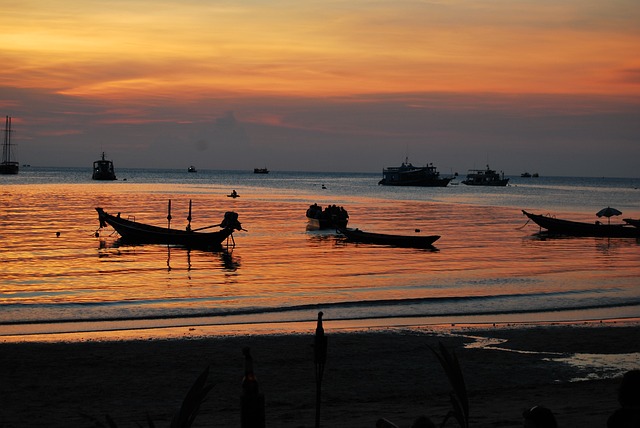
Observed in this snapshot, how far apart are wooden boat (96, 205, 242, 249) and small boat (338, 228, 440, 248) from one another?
7.71m

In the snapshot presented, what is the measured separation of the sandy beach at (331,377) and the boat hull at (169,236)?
2797 centimetres

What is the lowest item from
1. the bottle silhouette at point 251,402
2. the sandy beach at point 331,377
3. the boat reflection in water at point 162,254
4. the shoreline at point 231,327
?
the boat reflection in water at point 162,254

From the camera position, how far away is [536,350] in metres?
17.4

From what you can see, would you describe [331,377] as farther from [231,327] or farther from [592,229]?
[592,229]

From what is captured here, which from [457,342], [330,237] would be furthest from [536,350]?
[330,237]

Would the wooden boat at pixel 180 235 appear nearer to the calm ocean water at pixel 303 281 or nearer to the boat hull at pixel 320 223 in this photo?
the calm ocean water at pixel 303 281

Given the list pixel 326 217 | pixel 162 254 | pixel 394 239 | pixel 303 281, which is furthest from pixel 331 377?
pixel 326 217

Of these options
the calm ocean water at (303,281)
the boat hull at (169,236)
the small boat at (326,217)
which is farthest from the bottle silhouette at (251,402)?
the small boat at (326,217)

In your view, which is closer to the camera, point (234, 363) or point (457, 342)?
point (234, 363)

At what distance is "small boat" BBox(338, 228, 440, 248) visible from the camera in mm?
47062

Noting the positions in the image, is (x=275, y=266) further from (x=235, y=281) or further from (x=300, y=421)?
(x=300, y=421)

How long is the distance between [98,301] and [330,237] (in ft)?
103

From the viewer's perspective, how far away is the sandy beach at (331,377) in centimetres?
1211

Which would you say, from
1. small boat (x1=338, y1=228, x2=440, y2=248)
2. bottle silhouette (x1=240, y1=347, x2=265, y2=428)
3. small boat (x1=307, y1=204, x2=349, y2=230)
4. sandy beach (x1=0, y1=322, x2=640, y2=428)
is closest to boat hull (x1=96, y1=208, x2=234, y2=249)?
small boat (x1=338, y1=228, x2=440, y2=248)
